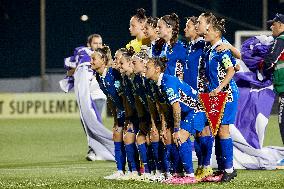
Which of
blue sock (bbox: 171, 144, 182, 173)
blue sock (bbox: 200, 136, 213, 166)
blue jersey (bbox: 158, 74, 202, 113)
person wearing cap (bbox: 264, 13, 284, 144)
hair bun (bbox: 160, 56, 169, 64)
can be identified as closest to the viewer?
blue jersey (bbox: 158, 74, 202, 113)

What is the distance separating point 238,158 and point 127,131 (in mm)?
2485

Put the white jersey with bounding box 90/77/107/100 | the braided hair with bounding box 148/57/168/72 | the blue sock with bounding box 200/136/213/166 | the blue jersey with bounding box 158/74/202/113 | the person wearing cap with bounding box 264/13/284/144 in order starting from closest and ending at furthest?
the blue jersey with bounding box 158/74/202/113 → the braided hair with bounding box 148/57/168/72 → the blue sock with bounding box 200/136/213/166 → the person wearing cap with bounding box 264/13/284/144 → the white jersey with bounding box 90/77/107/100

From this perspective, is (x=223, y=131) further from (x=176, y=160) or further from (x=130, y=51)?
(x=130, y=51)

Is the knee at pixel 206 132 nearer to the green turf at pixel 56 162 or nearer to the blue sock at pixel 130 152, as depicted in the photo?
the green turf at pixel 56 162

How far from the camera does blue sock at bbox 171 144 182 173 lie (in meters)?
11.8

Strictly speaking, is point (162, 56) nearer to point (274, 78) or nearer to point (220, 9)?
point (274, 78)

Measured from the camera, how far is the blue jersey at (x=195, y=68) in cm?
1215

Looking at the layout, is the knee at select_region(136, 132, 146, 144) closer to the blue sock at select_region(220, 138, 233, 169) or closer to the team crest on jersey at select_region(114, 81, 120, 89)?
the team crest on jersey at select_region(114, 81, 120, 89)

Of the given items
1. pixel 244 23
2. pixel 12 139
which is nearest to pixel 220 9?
pixel 244 23

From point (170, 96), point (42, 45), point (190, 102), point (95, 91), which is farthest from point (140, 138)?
point (42, 45)

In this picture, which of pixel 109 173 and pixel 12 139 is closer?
pixel 109 173

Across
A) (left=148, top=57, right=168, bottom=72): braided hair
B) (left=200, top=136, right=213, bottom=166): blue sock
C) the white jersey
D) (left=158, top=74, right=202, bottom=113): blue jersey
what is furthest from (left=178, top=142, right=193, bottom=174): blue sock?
the white jersey

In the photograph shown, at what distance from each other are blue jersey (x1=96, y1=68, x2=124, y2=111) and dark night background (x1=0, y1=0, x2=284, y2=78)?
1340 cm

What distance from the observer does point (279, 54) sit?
45.1ft
